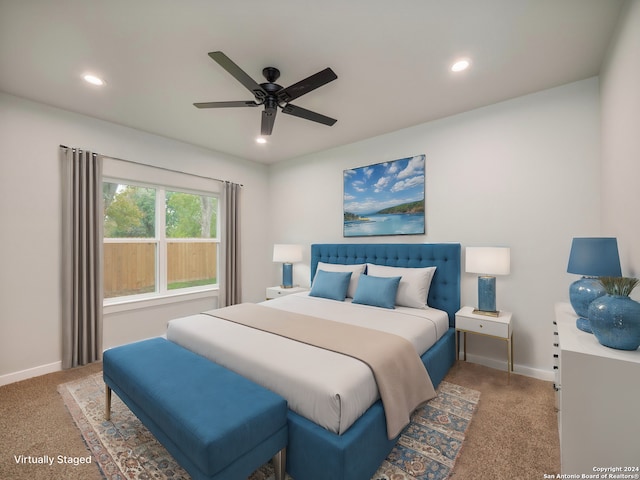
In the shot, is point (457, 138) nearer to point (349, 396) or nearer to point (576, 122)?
point (576, 122)

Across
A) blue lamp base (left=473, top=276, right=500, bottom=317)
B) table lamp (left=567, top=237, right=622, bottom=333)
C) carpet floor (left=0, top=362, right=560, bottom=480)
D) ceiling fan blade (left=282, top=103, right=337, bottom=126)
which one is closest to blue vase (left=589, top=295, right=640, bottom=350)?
table lamp (left=567, top=237, right=622, bottom=333)

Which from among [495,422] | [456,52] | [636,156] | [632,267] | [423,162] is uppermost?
[456,52]

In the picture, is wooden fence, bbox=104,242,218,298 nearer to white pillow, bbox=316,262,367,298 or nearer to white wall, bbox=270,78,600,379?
white pillow, bbox=316,262,367,298

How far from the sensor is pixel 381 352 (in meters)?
1.86

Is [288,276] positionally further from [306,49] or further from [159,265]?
[306,49]

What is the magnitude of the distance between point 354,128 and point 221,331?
9.08ft

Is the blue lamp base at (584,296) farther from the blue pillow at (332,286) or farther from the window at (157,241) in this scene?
the window at (157,241)

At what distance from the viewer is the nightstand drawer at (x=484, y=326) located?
254 centimetres

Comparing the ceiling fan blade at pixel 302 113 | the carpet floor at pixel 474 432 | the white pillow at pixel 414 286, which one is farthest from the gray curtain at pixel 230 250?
the white pillow at pixel 414 286

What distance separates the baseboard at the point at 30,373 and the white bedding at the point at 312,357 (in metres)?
1.55

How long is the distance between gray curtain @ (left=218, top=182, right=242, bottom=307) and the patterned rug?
2099 millimetres

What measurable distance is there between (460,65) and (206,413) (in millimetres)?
2933

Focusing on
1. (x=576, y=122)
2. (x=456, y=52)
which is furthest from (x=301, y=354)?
(x=576, y=122)

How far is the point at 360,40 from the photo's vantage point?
200cm
